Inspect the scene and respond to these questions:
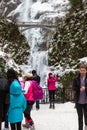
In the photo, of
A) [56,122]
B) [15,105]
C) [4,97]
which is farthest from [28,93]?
[4,97]

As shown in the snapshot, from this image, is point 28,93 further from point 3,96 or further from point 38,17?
point 38,17

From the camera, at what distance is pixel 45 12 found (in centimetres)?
6556

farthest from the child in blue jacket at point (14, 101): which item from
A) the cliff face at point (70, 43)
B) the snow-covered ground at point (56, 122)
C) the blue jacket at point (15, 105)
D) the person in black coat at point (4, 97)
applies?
the cliff face at point (70, 43)

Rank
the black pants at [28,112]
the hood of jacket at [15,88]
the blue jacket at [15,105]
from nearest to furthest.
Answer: the hood of jacket at [15,88]
the blue jacket at [15,105]
the black pants at [28,112]

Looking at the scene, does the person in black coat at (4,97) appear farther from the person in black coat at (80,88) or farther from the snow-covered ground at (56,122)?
the snow-covered ground at (56,122)

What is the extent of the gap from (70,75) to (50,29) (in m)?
30.4

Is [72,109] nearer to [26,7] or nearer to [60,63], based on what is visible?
[60,63]

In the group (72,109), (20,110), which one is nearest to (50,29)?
(72,109)

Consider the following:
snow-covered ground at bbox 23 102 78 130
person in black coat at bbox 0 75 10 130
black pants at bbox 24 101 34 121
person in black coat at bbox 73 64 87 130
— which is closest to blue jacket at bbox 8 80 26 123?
person in black coat at bbox 0 75 10 130

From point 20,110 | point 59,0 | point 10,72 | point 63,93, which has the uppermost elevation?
point 59,0

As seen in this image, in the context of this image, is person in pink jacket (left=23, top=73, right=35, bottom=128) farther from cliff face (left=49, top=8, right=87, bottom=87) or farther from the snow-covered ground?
cliff face (left=49, top=8, right=87, bottom=87)

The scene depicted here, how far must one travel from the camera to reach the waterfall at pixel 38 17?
51469 mm

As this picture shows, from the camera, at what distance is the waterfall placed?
51469 mm

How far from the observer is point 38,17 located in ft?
221
